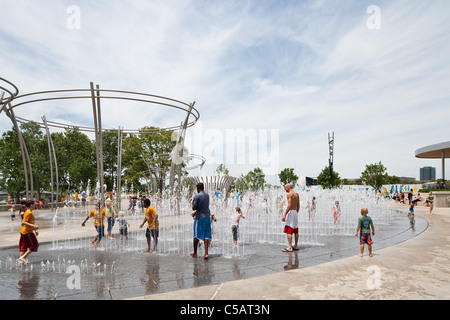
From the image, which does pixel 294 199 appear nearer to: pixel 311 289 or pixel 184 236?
pixel 311 289

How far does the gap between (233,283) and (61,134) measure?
5803 centimetres

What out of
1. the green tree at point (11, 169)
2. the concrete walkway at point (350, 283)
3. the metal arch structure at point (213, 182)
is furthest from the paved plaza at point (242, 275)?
the green tree at point (11, 169)

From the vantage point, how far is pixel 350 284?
4.89m

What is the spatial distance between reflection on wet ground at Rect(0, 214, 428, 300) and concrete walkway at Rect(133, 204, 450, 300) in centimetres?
42

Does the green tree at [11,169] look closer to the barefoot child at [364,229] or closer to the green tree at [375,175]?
the barefoot child at [364,229]

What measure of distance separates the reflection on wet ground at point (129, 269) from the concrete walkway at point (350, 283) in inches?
16.4

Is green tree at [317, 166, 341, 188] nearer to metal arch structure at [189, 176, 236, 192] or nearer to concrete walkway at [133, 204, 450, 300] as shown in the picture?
metal arch structure at [189, 176, 236, 192]

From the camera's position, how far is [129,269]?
6.17 metres

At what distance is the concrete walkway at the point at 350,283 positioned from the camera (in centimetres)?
434

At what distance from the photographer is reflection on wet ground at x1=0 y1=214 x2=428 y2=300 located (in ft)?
15.8

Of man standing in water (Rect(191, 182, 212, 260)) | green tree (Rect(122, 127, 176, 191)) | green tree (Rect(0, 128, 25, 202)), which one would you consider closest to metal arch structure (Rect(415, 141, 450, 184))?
green tree (Rect(122, 127, 176, 191))

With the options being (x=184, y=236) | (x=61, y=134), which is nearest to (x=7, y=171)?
(x=61, y=134)

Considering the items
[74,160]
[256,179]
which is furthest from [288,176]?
[74,160]

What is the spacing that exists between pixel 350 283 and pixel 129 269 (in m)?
4.13
